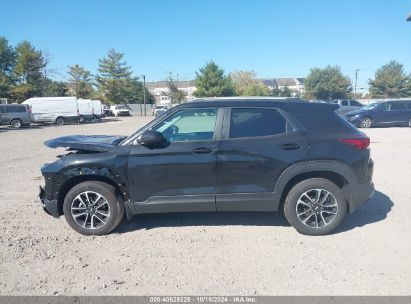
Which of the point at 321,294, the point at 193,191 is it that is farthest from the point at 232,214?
the point at 321,294

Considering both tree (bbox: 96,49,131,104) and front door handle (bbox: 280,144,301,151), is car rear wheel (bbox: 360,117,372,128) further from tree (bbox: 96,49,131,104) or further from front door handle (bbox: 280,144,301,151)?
tree (bbox: 96,49,131,104)

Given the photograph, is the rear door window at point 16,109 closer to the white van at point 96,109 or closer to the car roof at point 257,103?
the white van at point 96,109

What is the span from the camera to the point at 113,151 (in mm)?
4473

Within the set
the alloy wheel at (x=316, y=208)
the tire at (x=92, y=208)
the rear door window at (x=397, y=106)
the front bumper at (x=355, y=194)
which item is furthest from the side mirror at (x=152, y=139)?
the rear door window at (x=397, y=106)

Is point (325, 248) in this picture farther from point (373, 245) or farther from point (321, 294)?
point (321, 294)

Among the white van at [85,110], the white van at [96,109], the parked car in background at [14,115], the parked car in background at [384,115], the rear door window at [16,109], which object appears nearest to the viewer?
the parked car in background at [384,115]

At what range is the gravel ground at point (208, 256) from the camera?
3.35 m

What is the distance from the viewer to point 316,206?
449 centimetres

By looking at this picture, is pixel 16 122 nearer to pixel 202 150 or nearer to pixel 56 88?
pixel 202 150

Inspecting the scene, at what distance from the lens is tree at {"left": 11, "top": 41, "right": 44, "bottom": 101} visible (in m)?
49.2

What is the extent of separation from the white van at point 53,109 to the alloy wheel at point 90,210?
30001mm

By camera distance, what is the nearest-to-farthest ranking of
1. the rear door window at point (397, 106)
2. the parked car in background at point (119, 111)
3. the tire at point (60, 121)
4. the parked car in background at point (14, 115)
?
the rear door window at point (397, 106) → the parked car in background at point (14, 115) → the tire at point (60, 121) → the parked car in background at point (119, 111)

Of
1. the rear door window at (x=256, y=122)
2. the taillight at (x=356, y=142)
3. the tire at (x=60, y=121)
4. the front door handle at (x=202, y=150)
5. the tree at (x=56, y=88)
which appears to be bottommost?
the tire at (x=60, y=121)

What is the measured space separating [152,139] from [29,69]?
53.5m
